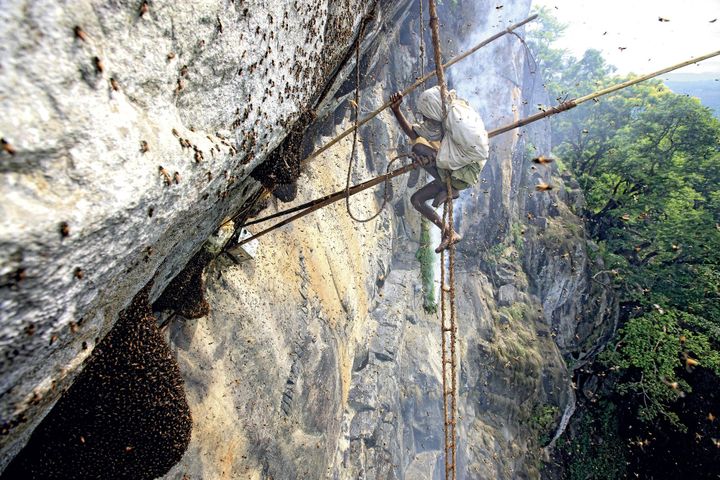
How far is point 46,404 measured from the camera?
2.18m

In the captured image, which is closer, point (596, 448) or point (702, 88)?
point (596, 448)

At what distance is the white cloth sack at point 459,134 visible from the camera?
4488 millimetres

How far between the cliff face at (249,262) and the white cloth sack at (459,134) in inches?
67.2

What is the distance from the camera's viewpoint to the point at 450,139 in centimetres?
470

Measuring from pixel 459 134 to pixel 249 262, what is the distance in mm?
4223

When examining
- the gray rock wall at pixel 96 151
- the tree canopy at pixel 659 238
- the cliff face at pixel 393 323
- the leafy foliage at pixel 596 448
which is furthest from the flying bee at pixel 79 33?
the leafy foliage at pixel 596 448

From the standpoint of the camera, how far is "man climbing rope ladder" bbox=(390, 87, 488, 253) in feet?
14.8

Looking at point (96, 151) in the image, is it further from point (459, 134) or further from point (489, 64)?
point (489, 64)

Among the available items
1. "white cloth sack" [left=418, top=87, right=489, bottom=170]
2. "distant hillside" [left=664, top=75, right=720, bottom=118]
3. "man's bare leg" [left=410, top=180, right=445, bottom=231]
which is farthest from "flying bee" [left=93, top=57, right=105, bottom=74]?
"distant hillside" [left=664, top=75, right=720, bottom=118]

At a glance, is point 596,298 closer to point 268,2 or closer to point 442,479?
point 442,479

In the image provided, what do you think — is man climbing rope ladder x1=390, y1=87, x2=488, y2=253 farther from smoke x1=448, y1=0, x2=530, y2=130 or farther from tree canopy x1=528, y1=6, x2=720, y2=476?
smoke x1=448, y1=0, x2=530, y2=130

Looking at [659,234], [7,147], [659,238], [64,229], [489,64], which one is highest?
[489,64]

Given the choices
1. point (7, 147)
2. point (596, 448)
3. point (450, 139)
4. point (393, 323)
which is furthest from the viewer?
point (596, 448)

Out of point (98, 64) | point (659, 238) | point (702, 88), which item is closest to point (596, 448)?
point (659, 238)
